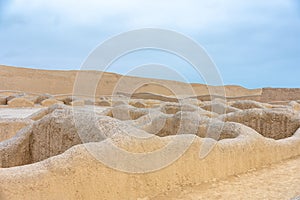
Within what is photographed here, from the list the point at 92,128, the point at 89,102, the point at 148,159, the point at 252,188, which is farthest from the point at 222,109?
the point at 89,102

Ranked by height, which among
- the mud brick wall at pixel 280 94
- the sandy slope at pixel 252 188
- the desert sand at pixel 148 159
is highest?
the mud brick wall at pixel 280 94

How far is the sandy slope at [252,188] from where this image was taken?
390 cm

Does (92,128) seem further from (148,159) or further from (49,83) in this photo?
(49,83)

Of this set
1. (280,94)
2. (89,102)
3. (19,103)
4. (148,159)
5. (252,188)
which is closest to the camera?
(148,159)

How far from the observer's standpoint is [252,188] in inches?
166

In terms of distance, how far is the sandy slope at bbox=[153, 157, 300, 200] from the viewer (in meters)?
3.90

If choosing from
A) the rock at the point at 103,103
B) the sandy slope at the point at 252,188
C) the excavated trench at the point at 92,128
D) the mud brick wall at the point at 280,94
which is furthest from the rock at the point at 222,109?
the mud brick wall at the point at 280,94

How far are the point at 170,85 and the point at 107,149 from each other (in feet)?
99.9

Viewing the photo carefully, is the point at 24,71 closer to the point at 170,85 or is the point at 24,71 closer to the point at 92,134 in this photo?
the point at 170,85

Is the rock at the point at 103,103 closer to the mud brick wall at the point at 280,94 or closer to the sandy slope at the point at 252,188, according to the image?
the mud brick wall at the point at 280,94

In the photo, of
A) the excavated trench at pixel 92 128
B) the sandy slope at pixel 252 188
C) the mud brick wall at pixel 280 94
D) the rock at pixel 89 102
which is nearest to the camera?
the sandy slope at pixel 252 188

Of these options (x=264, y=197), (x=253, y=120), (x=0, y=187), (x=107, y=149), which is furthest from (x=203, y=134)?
(x=0, y=187)

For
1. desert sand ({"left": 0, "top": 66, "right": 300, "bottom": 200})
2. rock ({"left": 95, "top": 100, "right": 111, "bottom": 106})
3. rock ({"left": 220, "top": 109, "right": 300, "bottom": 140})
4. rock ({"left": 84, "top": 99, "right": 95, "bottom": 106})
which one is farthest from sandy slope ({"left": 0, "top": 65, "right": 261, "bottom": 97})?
desert sand ({"left": 0, "top": 66, "right": 300, "bottom": 200})

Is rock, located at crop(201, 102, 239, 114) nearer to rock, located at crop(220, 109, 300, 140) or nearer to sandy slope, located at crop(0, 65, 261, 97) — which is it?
rock, located at crop(220, 109, 300, 140)
